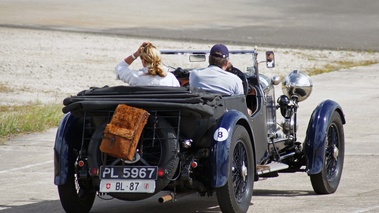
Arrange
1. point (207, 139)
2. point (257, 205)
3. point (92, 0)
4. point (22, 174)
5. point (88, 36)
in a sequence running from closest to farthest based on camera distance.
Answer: point (207, 139) → point (257, 205) → point (22, 174) → point (88, 36) → point (92, 0)

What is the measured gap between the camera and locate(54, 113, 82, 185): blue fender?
8.55m

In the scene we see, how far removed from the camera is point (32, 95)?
59.7ft

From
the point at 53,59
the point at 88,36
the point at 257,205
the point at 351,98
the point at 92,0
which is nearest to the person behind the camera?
the point at 257,205

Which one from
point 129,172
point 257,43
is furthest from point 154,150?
point 257,43

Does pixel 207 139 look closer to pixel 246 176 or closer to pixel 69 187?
pixel 246 176

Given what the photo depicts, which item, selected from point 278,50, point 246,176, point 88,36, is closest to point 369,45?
point 278,50

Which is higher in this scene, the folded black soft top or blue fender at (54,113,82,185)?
the folded black soft top

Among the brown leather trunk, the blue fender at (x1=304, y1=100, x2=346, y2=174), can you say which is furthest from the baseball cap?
the blue fender at (x1=304, y1=100, x2=346, y2=174)

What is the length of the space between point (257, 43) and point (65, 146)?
59.4ft

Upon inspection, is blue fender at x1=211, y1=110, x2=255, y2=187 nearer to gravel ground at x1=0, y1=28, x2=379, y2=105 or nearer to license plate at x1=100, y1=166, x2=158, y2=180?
license plate at x1=100, y1=166, x2=158, y2=180

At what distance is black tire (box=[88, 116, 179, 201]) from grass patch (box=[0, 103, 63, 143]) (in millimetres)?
5845

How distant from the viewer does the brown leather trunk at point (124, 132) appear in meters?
8.02

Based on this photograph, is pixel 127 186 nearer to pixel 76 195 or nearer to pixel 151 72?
pixel 76 195

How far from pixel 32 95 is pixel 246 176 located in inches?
395
